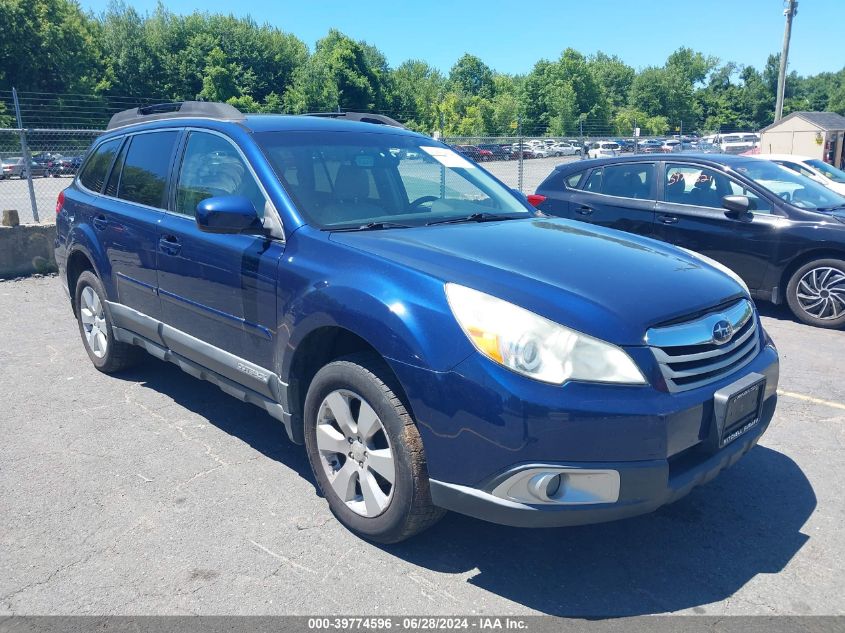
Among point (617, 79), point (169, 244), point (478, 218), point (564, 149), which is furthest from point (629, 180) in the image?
point (617, 79)

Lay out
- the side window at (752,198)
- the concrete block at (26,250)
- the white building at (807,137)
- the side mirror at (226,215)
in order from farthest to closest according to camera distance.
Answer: the white building at (807,137), the concrete block at (26,250), the side window at (752,198), the side mirror at (226,215)

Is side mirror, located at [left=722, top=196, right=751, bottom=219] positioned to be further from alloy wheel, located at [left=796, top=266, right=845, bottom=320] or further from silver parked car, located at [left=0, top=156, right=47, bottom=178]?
silver parked car, located at [left=0, top=156, right=47, bottom=178]

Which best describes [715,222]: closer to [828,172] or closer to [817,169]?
[817,169]

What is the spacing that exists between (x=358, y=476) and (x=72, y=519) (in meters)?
1.42

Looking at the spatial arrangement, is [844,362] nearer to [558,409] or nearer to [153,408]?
[558,409]

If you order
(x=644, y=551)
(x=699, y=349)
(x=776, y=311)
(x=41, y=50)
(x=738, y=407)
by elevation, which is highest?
(x=41, y=50)

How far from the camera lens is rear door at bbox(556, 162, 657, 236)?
7730 mm

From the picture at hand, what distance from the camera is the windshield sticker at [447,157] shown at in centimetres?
437

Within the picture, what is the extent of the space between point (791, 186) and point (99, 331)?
6697 millimetres

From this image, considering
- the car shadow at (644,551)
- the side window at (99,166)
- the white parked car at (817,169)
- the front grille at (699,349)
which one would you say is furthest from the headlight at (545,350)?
the white parked car at (817,169)

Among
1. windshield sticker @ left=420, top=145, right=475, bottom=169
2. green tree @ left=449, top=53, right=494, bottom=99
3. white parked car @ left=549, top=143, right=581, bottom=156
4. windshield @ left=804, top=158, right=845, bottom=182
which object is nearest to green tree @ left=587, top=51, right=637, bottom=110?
green tree @ left=449, top=53, right=494, bottom=99

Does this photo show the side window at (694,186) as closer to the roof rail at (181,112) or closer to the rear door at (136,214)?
the roof rail at (181,112)

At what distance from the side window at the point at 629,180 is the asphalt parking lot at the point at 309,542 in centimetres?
387

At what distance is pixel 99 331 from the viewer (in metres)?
5.25
